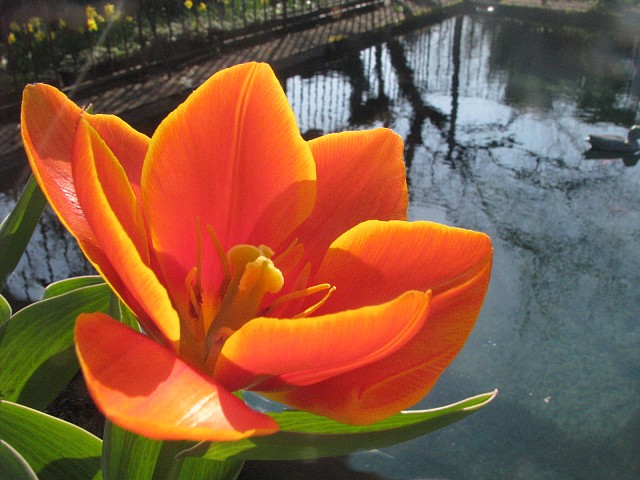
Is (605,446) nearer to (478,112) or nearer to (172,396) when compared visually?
(172,396)

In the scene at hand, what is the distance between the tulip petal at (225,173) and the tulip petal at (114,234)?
0.14ft

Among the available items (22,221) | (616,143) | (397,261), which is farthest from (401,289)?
(616,143)

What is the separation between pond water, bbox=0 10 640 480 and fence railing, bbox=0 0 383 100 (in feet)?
2.23

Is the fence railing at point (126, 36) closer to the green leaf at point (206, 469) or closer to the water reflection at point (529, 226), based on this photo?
the water reflection at point (529, 226)

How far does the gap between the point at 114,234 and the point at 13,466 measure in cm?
14

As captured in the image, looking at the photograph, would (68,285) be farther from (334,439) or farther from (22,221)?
(334,439)

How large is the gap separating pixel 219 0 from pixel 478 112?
2.39 meters

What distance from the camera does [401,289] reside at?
438 mm

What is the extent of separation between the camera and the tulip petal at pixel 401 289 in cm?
38

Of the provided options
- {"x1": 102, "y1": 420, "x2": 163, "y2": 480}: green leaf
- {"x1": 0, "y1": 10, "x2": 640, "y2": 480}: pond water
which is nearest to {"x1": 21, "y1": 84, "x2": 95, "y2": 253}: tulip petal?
{"x1": 102, "y1": 420, "x2": 163, "y2": 480}: green leaf

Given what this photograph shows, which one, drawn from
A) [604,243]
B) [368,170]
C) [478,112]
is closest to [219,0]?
[478,112]

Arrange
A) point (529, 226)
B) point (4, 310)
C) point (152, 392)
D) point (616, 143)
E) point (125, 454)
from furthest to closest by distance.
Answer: point (616, 143) < point (529, 226) < point (4, 310) < point (125, 454) < point (152, 392)

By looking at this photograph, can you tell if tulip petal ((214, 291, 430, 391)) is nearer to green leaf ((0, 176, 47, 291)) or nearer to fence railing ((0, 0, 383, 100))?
green leaf ((0, 176, 47, 291))

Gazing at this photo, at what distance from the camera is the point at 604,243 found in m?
3.25
